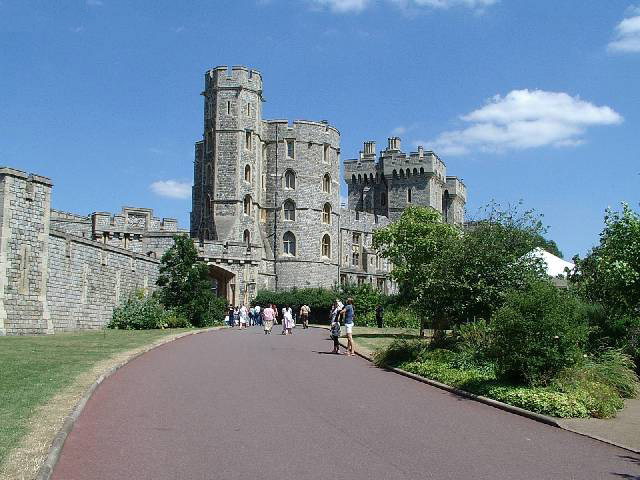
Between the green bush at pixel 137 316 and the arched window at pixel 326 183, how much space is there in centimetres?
3046

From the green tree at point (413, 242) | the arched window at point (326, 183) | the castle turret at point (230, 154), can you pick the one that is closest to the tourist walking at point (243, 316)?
the green tree at point (413, 242)

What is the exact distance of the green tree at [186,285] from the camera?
1491 inches

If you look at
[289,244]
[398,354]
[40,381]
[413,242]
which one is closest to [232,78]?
[289,244]

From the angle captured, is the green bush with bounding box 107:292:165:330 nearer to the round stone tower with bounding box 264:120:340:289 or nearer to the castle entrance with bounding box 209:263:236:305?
the castle entrance with bounding box 209:263:236:305

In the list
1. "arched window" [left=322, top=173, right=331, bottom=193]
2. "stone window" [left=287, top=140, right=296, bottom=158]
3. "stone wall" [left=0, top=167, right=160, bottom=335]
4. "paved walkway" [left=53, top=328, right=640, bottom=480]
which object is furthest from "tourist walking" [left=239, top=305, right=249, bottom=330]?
"paved walkway" [left=53, top=328, right=640, bottom=480]

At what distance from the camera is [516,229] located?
1956cm

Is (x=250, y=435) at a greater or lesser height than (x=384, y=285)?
lesser

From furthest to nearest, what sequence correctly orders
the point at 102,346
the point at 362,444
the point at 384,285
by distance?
the point at 384,285 → the point at 102,346 → the point at 362,444

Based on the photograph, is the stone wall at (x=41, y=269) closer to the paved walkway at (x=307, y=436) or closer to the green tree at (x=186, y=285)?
the green tree at (x=186, y=285)

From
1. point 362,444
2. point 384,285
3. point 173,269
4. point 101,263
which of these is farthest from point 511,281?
point 384,285

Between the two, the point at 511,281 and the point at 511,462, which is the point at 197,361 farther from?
the point at 511,462

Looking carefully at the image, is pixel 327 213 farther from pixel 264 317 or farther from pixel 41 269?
pixel 41 269

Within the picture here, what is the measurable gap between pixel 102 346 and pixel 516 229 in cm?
1192

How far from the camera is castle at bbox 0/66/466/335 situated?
101 feet
